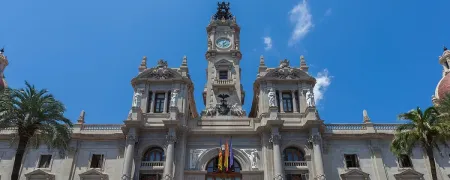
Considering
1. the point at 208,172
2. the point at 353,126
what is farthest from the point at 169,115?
the point at 353,126

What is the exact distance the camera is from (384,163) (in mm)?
35656

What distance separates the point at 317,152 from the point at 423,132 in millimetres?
9519

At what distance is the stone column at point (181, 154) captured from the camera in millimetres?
34094

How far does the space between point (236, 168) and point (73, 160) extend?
50.3ft

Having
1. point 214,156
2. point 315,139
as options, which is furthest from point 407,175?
point 214,156

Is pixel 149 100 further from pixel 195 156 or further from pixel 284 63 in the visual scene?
pixel 284 63

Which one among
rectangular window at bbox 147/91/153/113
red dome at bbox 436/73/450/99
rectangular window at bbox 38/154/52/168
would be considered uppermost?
red dome at bbox 436/73/450/99

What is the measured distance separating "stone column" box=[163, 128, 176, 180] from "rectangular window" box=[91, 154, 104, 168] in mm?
6652

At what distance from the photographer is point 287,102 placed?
1575 inches

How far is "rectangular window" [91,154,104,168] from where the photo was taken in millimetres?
36000

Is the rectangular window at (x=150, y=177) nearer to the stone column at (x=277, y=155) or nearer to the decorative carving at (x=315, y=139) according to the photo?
the stone column at (x=277, y=155)

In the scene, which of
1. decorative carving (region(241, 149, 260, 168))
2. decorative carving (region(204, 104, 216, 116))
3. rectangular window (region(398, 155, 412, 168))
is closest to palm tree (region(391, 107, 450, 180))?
rectangular window (region(398, 155, 412, 168))

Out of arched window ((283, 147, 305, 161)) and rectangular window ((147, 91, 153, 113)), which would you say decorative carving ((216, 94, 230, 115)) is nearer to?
rectangular window ((147, 91, 153, 113))

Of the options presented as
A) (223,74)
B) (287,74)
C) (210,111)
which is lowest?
(210,111)
